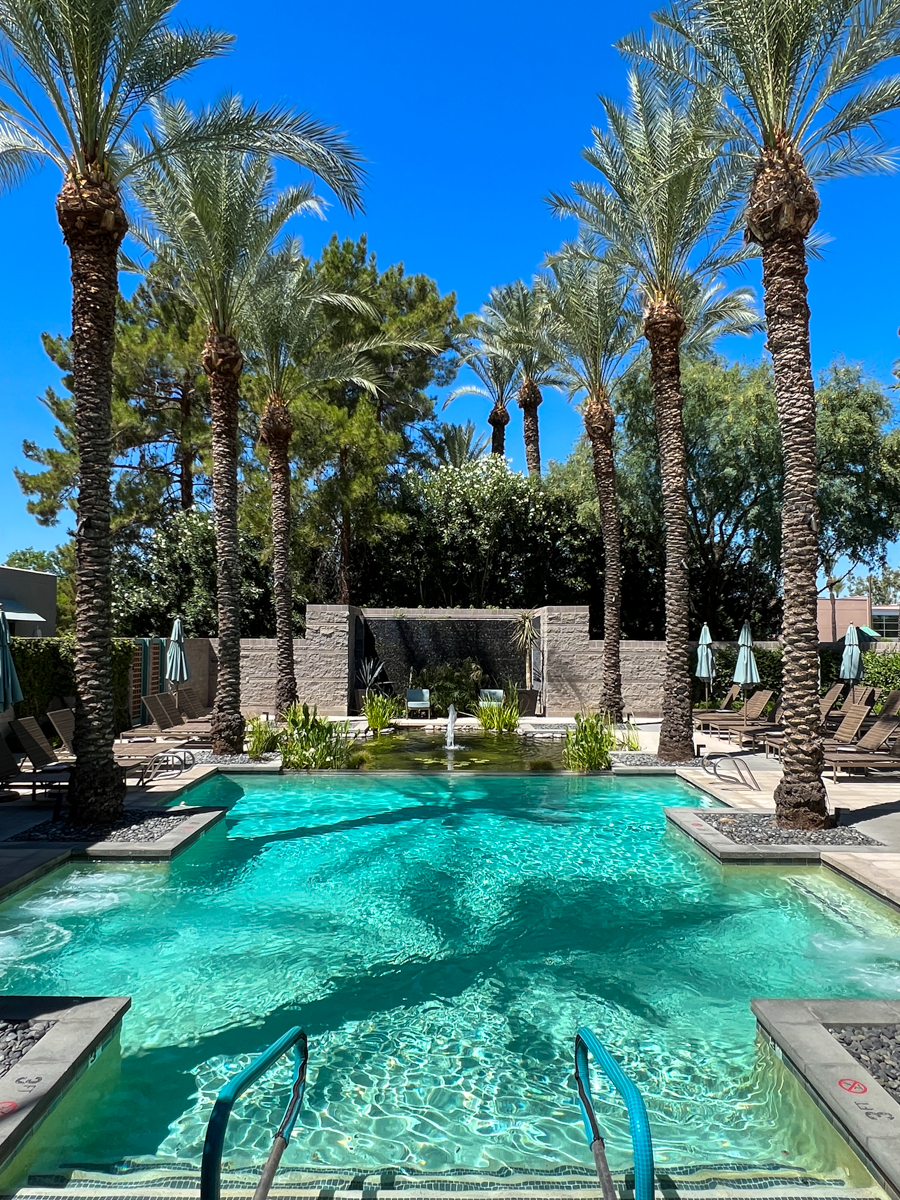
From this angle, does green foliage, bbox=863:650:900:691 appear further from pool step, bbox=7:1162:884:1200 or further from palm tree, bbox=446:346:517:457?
pool step, bbox=7:1162:884:1200

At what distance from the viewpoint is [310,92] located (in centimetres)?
1080

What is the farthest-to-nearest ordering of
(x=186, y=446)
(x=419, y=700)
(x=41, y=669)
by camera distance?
1. (x=186, y=446)
2. (x=419, y=700)
3. (x=41, y=669)

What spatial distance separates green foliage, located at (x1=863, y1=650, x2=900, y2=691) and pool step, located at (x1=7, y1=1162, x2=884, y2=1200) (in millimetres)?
15987

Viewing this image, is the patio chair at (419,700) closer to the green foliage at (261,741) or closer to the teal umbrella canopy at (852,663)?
the green foliage at (261,741)

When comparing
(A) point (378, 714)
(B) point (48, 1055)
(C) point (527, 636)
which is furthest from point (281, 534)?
(B) point (48, 1055)

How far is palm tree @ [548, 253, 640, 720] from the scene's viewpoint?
17.5 m

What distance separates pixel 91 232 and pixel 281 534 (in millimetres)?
9625

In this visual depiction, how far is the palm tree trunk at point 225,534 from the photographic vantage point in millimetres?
13625

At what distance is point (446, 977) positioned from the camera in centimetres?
560

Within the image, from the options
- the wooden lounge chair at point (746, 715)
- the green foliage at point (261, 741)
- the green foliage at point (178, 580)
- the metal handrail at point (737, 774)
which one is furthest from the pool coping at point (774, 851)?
the green foliage at point (178, 580)

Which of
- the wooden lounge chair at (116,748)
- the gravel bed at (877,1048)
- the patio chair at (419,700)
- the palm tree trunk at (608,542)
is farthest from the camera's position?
the patio chair at (419,700)

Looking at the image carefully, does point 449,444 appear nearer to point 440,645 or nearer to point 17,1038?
point 440,645

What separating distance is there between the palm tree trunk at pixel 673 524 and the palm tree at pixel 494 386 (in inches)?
589

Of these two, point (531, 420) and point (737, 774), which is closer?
point (737, 774)
